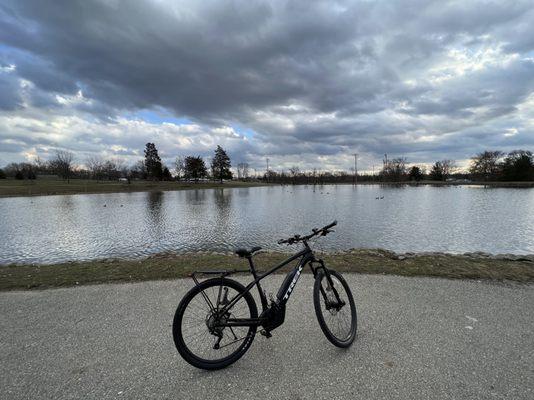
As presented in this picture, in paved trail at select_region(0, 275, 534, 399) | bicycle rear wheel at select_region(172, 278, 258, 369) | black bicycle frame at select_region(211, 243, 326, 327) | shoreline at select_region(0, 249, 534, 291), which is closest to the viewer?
paved trail at select_region(0, 275, 534, 399)

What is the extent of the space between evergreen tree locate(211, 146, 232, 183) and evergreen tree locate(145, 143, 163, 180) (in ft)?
57.0

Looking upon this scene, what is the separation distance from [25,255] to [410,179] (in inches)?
5018

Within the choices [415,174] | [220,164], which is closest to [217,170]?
[220,164]

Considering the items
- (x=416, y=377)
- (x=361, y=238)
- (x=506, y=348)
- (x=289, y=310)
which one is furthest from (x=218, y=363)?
(x=361, y=238)

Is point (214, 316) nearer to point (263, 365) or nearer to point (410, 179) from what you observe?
point (263, 365)

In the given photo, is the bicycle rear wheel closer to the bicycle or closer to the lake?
the bicycle

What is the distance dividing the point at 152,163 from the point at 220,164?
21322 mm

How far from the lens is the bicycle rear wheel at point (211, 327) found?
2815 millimetres

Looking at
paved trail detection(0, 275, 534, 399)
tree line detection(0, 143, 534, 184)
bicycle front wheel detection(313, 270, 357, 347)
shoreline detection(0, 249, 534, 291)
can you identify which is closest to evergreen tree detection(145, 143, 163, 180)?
tree line detection(0, 143, 534, 184)

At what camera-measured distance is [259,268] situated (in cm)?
676

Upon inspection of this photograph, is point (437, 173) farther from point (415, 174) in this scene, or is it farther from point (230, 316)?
point (230, 316)

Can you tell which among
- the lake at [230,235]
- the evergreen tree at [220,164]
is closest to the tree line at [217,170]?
the evergreen tree at [220,164]

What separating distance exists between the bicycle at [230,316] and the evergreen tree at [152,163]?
288 feet

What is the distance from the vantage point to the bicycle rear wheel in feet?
9.24
